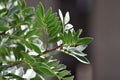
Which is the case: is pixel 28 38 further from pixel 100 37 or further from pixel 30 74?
pixel 100 37

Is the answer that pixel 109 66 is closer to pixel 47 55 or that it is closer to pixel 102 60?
pixel 102 60

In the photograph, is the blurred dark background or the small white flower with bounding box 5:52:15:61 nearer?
the small white flower with bounding box 5:52:15:61

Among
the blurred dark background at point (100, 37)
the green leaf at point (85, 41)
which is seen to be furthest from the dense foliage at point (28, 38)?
the blurred dark background at point (100, 37)

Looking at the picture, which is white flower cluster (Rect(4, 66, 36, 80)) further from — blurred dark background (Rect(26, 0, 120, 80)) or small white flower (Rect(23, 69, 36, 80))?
blurred dark background (Rect(26, 0, 120, 80))

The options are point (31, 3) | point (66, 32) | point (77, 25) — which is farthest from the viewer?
point (77, 25)

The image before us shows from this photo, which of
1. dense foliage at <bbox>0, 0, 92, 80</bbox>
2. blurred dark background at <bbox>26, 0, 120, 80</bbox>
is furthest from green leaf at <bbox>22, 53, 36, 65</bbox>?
blurred dark background at <bbox>26, 0, 120, 80</bbox>

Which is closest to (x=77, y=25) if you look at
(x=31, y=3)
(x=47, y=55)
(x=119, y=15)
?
(x=119, y=15)
